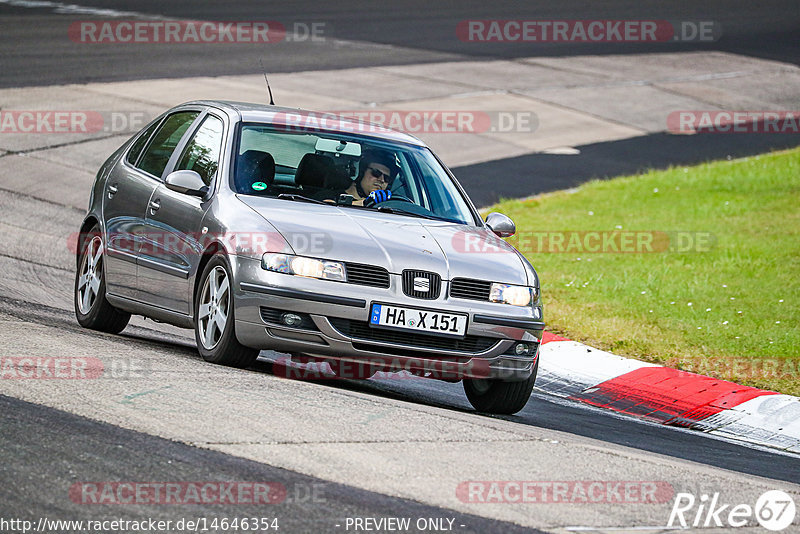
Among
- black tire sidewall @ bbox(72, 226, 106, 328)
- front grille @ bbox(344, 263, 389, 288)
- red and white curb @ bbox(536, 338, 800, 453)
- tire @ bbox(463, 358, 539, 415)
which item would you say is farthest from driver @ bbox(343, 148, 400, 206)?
red and white curb @ bbox(536, 338, 800, 453)

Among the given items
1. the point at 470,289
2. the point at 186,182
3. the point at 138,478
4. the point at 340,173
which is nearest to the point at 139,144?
the point at 186,182

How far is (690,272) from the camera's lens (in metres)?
13.1

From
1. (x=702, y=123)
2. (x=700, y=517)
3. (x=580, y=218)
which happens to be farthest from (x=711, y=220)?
(x=700, y=517)

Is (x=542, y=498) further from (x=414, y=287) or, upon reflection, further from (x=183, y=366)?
(x=183, y=366)

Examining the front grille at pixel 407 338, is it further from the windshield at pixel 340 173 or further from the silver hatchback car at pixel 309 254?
the windshield at pixel 340 173

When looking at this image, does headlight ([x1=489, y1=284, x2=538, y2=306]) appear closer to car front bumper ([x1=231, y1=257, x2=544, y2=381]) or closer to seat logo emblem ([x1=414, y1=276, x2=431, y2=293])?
car front bumper ([x1=231, y1=257, x2=544, y2=381])

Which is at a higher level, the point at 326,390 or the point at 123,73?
the point at 123,73

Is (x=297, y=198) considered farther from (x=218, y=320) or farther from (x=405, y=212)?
(x=218, y=320)

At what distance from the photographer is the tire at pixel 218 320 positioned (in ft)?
24.3

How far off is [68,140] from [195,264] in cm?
1057

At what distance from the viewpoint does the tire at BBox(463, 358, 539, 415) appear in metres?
7.94

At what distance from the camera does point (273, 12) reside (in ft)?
106

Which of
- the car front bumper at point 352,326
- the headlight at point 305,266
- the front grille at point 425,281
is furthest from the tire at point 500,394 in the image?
the headlight at point 305,266

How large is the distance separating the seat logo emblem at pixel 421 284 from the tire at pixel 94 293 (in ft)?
8.94
